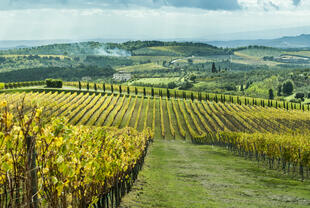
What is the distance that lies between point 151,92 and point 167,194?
121 metres

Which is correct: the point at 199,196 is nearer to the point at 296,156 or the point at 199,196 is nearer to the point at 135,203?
the point at 135,203

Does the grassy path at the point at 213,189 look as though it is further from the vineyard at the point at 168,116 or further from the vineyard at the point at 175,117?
the vineyard at the point at 168,116

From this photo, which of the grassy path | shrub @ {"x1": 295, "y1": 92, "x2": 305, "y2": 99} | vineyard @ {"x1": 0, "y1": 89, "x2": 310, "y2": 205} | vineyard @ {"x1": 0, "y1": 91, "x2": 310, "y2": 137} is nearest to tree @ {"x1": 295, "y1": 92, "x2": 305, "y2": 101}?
shrub @ {"x1": 295, "y1": 92, "x2": 305, "y2": 99}

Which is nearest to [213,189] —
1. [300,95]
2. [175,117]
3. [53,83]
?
[175,117]

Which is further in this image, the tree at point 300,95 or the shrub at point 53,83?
the tree at point 300,95

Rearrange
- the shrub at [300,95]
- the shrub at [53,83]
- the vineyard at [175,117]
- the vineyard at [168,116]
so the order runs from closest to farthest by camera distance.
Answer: the vineyard at [175,117] < the vineyard at [168,116] < the shrub at [53,83] < the shrub at [300,95]

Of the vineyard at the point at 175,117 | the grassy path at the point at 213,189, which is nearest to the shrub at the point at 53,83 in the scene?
the vineyard at the point at 175,117

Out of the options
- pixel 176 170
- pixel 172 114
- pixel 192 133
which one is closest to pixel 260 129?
pixel 192 133

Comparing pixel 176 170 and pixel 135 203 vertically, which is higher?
pixel 135 203

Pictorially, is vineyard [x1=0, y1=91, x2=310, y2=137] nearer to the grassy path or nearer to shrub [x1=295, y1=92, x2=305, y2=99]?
the grassy path

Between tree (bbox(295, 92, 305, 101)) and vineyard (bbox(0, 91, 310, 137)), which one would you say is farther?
tree (bbox(295, 92, 305, 101))

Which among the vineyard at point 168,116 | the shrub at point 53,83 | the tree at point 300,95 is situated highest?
the shrub at point 53,83

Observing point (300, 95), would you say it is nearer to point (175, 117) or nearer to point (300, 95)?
point (300, 95)

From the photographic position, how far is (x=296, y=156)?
121 ft
